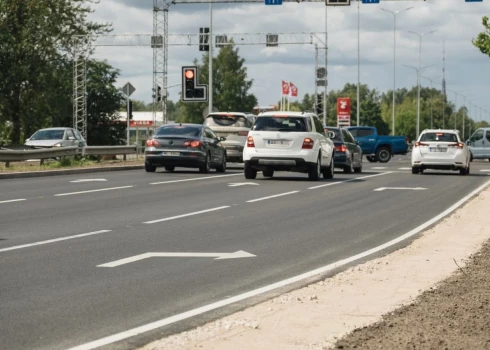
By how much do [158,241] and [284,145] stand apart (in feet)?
55.7

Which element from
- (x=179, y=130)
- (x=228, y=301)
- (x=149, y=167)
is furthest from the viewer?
(x=149, y=167)

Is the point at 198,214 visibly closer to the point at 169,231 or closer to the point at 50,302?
the point at 169,231

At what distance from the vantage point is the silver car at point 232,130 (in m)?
42.9

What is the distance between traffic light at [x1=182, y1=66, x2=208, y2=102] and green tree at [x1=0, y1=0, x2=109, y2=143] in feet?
68.0

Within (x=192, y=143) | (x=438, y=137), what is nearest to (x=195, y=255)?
(x=192, y=143)

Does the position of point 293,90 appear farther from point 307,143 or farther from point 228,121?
point 307,143

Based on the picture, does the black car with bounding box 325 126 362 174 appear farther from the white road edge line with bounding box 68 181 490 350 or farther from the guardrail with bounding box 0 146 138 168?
the white road edge line with bounding box 68 181 490 350

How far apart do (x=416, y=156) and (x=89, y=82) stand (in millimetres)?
62802

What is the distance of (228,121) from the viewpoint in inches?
1730

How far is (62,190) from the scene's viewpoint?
2566 cm

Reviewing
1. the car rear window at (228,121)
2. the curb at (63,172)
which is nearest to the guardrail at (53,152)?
the curb at (63,172)

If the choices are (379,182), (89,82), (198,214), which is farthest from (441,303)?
(89,82)

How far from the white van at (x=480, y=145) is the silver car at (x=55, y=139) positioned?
81.6 feet

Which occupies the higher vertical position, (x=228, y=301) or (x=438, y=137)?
(x=438, y=137)
